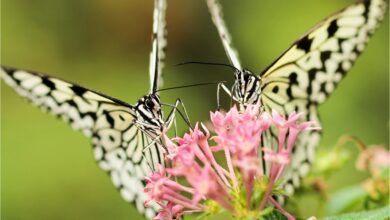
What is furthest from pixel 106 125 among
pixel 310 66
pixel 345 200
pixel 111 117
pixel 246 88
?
pixel 345 200

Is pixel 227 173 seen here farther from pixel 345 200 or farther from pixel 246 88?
pixel 345 200

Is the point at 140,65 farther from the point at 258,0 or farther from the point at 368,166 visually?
the point at 368,166

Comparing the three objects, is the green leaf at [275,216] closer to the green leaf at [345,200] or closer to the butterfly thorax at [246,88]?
the butterfly thorax at [246,88]

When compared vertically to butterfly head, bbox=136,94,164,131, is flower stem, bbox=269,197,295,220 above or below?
below

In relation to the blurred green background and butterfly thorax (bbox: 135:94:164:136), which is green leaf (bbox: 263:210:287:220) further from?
the blurred green background

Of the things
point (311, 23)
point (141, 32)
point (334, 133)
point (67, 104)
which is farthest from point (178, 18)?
point (67, 104)

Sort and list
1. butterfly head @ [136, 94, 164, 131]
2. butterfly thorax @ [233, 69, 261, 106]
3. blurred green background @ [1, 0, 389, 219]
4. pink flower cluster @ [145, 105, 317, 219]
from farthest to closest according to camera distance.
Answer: blurred green background @ [1, 0, 389, 219], butterfly head @ [136, 94, 164, 131], butterfly thorax @ [233, 69, 261, 106], pink flower cluster @ [145, 105, 317, 219]

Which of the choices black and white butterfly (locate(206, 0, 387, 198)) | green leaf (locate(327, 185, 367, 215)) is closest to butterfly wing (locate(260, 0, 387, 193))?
black and white butterfly (locate(206, 0, 387, 198))
